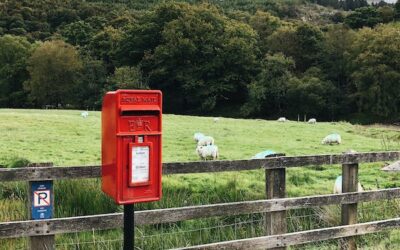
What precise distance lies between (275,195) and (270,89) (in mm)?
60961

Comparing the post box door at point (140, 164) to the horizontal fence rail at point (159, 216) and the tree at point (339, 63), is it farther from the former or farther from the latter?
the tree at point (339, 63)

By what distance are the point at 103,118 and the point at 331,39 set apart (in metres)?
73.2

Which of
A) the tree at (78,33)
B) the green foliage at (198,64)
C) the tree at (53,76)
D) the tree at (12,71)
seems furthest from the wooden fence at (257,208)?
the tree at (78,33)

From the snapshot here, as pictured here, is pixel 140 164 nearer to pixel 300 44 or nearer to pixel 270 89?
pixel 270 89

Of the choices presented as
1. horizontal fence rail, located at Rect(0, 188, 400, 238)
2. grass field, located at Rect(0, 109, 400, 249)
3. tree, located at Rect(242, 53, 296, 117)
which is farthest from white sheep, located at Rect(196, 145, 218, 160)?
tree, located at Rect(242, 53, 296, 117)

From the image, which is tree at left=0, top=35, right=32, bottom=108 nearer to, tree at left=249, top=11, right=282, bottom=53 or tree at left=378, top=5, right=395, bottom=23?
tree at left=249, top=11, right=282, bottom=53

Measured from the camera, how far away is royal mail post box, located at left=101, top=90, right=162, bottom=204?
11.9ft

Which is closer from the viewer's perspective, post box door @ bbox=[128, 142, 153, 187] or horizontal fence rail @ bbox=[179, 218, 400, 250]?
post box door @ bbox=[128, 142, 153, 187]

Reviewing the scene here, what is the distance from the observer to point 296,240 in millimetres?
5723

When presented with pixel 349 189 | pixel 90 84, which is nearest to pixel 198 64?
pixel 90 84

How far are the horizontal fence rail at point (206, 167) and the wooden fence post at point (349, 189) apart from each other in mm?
127

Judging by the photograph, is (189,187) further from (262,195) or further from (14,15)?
(14,15)

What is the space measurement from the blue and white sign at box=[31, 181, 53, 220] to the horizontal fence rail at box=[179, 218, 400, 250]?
1437 millimetres

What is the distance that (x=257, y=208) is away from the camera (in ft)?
18.4
